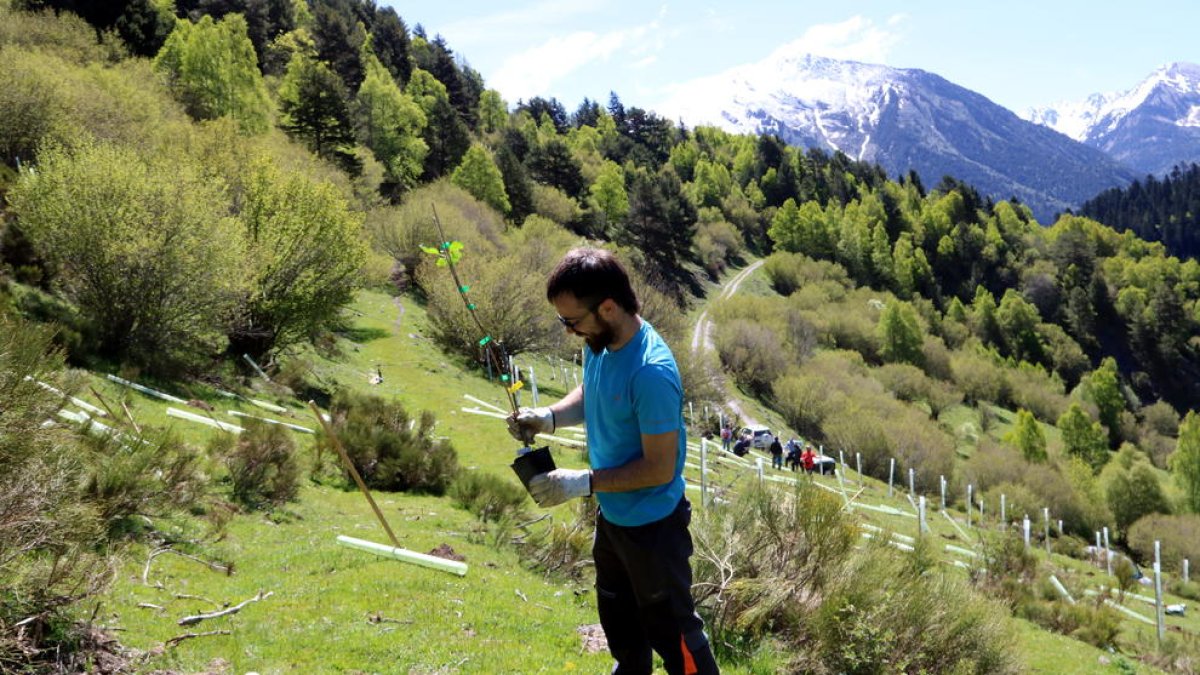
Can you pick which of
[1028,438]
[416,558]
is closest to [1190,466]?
[1028,438]

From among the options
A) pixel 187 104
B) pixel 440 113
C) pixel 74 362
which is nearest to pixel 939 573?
pixel 74 362

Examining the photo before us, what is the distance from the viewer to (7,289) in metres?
14.9

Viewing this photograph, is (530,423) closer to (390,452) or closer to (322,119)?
(390,452)

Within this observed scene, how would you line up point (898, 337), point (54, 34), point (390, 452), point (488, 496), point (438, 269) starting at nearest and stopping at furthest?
point (488, 496), point (390, 452), point (438, 269), point (54, 34), point (898, 337)

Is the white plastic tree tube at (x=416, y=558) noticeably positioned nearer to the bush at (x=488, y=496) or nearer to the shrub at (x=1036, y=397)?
the bush at (x=488, y=496)

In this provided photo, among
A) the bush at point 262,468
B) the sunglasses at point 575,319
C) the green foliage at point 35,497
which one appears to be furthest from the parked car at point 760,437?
the sunglasses at point 575,319

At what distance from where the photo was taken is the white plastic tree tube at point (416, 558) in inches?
301

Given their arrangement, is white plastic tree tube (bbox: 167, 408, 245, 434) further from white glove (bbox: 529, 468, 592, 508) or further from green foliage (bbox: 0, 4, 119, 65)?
green foliage (bbox: 0, 4, 119, 65)

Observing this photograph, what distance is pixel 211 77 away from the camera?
4703cm

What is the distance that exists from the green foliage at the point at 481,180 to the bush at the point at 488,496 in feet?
164

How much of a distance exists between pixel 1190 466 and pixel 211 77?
76961 millimetres

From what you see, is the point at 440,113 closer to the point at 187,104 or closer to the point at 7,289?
the point at 187,104

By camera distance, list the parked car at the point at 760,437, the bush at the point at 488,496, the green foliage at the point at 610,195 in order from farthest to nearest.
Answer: the green foliage at the point at 610,195
the parked car at the point at 760,437
the bush at the point at 488,496

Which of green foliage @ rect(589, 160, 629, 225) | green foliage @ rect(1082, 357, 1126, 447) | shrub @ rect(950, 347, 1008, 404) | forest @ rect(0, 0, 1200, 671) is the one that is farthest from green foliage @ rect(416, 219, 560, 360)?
green foliage @ rect(1082, 357, 1126, 447)
